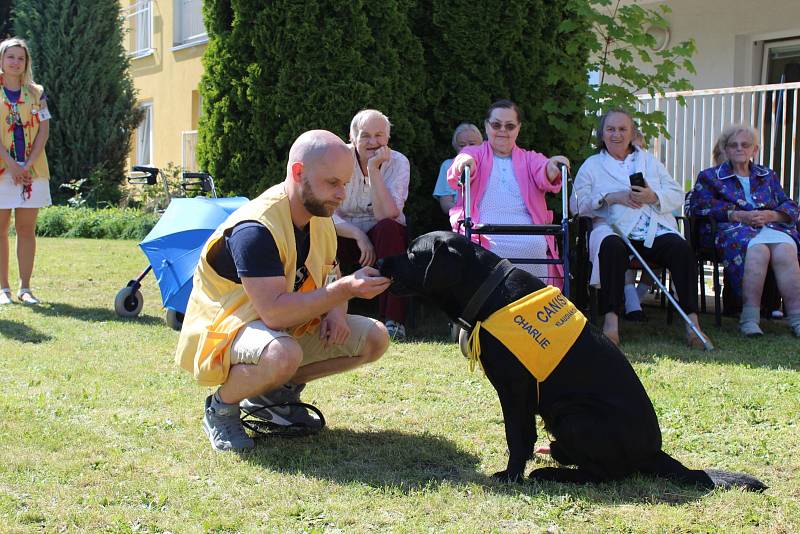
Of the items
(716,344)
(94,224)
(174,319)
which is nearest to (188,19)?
(94,224)

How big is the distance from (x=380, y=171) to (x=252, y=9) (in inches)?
66.6

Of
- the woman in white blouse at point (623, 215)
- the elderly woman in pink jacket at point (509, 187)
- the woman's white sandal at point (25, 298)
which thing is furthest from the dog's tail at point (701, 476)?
the woman's white sandal at point (25, 298)

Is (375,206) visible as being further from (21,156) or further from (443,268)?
(21,156)

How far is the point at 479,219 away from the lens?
18.7 feet

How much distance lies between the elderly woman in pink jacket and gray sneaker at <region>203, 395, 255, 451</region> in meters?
2.58

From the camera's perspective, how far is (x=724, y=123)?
30.7 ft

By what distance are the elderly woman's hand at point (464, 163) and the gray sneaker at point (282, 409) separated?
7.44ft

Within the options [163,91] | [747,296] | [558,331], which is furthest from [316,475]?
[163,91]

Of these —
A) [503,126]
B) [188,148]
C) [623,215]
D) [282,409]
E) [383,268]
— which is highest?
[188,148]

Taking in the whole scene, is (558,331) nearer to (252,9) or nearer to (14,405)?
(14,405)

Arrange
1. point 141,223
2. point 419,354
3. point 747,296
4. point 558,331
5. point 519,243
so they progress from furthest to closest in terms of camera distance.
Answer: point 141,223, point 747,296, point 519,243, point 419,354, point 558,331

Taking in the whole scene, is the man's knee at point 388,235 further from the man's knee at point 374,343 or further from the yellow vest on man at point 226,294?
the yellow vest on man at point 226,294

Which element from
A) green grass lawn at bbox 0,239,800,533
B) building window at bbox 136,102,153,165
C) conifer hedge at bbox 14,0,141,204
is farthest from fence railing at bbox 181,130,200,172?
green grass lawn at bbox 0,239,800,533

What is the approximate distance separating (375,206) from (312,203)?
254 cm
